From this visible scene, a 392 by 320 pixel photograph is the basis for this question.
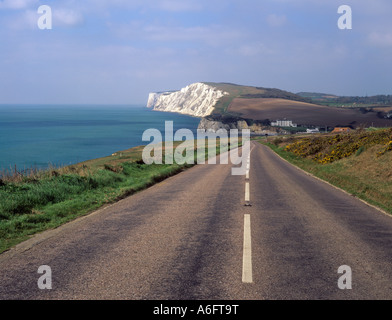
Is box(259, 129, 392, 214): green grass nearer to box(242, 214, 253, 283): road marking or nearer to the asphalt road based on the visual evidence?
the asphalt road

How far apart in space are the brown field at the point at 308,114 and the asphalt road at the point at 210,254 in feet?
293

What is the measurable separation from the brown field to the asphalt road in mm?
89294

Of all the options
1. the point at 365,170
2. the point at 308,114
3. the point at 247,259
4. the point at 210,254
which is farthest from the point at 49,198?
the point at 308,114

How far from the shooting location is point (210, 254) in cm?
570

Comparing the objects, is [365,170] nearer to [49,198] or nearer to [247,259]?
[247,259]

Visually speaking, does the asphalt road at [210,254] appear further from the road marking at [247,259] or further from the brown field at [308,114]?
the brown field at [308,114]

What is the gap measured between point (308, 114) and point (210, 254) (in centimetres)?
12423

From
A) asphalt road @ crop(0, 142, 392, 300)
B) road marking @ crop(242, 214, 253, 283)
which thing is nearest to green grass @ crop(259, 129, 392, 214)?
asphalt road @ crop(0, 142, 392, 300)

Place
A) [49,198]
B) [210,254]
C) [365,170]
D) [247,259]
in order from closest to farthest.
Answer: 1. [247,259]
2. [210,254]
3. [49,198]
4. [365,170]

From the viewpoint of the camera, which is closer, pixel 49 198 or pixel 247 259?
pixel 247 259

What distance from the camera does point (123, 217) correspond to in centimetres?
852

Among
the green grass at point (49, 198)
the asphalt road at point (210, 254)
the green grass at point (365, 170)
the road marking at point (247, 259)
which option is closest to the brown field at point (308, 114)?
the green grass at point (365, 170)
